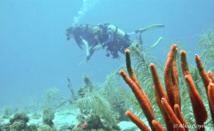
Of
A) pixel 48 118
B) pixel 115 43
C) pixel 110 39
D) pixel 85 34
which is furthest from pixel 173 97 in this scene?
pixel 85 34

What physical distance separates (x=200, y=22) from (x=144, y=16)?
46.1 meters

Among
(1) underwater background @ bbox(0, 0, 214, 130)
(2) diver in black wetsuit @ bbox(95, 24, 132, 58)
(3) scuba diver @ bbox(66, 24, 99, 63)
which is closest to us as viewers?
(2) diver in black wetsuit @ bbox(95, 24, 132, 58)

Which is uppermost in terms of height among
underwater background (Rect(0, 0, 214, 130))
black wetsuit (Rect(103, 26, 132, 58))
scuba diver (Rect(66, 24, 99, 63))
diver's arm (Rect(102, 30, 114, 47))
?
underwater background (Rect(0, 0, 214, 130))

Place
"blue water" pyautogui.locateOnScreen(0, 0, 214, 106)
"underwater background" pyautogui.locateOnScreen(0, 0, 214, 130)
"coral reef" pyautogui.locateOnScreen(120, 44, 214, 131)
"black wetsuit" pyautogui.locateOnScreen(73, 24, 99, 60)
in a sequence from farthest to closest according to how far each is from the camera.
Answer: "blue water" pyautogui.locateOnScreen(0, 0, 214, 106)
"underwater background" pyautogui.locateOnScreen(0, 0, 214, 130)
"black wetsuit" pyautogui.locateOnScreen(73, 24, 99, 60)
"coral reef" pyautogui.locateOnScreen(120, 44, 214, 131)

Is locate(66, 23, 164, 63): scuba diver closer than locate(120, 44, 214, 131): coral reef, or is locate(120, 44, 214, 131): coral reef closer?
locate(120, 44, 214, 131): coral reef

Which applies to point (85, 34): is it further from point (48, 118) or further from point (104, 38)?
point (48, 118)

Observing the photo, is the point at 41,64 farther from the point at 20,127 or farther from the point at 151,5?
the point at 20,127

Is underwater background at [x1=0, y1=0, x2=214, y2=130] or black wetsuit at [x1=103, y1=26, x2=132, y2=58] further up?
underwater background at [x1=0, y1=0, x2=214, y2=130]

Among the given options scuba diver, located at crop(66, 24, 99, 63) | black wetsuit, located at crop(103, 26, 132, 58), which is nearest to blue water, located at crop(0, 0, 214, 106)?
scuba diver, located at crop(66, 24, 99, 63)

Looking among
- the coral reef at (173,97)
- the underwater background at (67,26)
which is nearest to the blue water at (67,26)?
the underwater background at (67,26)

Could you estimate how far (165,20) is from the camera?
15675cm

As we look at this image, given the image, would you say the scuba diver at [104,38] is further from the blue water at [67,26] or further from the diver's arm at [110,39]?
the blue water at [67,26]

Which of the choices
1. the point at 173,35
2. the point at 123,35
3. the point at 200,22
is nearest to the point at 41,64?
the point at 173,35

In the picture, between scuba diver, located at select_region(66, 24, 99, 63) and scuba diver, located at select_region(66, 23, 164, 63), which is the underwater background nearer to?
Answer: scuba diver, located at select_region(66, 24, 99, 63)
